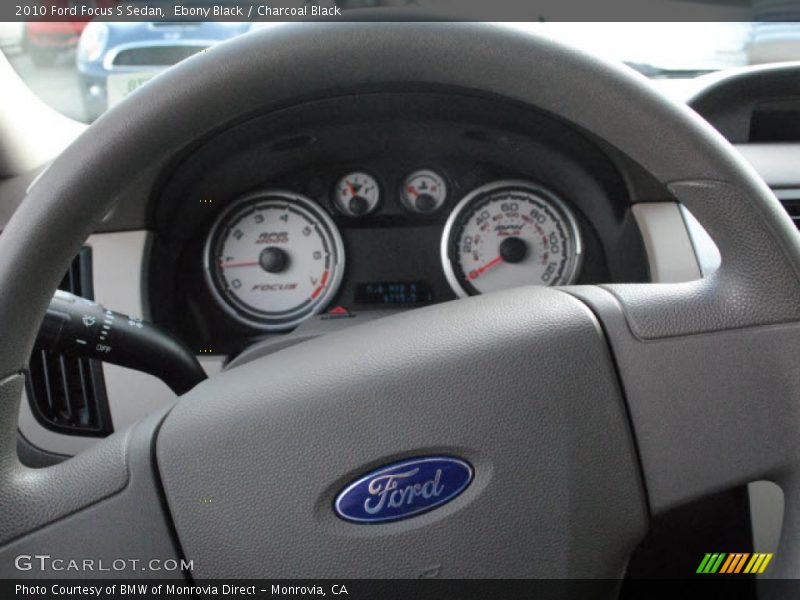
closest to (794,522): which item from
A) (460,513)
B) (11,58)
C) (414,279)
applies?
(460,513)

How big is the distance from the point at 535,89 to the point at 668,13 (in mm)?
1026

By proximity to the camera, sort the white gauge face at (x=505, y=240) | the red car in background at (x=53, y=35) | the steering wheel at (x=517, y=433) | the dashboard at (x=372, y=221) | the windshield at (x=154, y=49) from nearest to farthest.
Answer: the steering wheel at (x=517, y=433)
the red car in background at (x=53, y=35)
the windshield at (x=154, y=49)
the dashboard at (x=372, y=221)
the white gauge face at (x=505, y=240)

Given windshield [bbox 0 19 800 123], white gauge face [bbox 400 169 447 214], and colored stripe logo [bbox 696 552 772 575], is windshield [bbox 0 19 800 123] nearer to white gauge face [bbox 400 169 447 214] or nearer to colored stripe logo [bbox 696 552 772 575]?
white gauge face [bbox 400 169 447 214]

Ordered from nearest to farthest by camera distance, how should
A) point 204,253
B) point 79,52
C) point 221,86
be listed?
point 221,86
point 79,52
point 204,253

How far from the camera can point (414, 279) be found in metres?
2.04

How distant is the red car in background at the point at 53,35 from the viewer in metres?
1.55

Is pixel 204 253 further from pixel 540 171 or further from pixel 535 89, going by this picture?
pixel 535 89

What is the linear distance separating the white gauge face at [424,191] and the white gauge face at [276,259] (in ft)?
0.64

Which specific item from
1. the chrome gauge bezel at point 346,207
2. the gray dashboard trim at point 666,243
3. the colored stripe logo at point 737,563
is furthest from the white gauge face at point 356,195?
the colored stripe logo at point 737,563

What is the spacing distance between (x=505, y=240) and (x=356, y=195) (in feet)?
1.22

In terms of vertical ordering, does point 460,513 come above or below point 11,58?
below

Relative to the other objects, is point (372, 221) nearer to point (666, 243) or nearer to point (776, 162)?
point (666, 243)

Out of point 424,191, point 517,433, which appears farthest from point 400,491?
point 424,191

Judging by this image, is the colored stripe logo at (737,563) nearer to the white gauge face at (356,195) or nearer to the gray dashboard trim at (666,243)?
the gray dashboard trim at (666,243)
